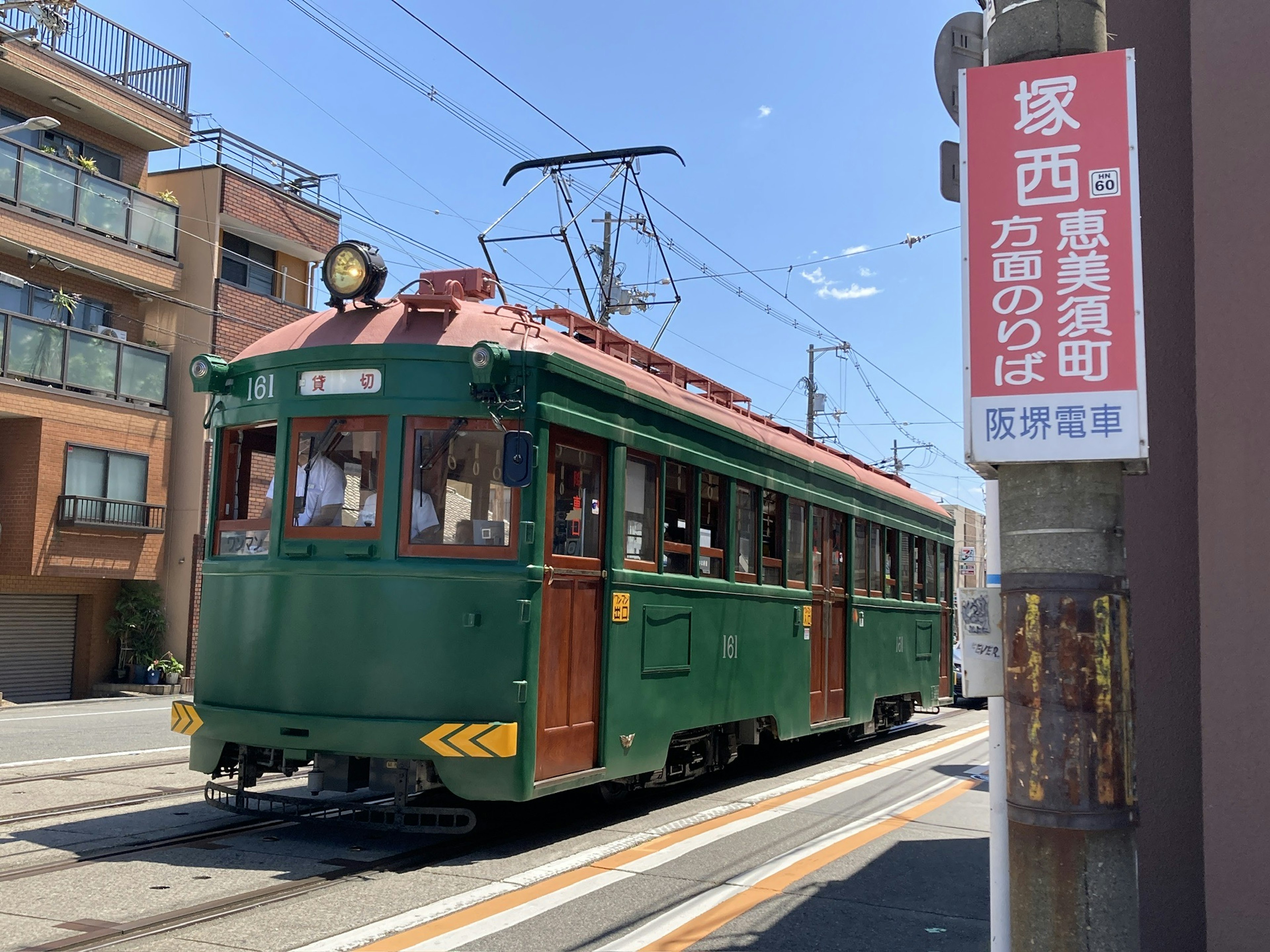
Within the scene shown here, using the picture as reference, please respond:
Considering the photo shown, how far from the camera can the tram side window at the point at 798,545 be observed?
427 inches

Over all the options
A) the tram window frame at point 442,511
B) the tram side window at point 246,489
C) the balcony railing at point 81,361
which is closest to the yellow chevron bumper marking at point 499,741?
the tram window frame at point 442,511

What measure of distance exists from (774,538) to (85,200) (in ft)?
57.2

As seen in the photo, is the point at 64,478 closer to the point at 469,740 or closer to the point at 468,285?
the point at 468,285

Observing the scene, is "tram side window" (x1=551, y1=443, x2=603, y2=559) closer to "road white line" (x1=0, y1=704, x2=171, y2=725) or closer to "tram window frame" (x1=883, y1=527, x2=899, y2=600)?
"tram window frame" (x1=883, y1=527, x2=899, y2=600)

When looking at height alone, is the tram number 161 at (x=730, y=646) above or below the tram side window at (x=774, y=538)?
below

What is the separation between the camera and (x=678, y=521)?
8.71 metres

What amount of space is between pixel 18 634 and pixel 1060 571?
22844 millimetres

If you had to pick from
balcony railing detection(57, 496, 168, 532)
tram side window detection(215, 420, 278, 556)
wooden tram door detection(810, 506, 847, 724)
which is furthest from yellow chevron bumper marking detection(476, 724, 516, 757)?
balcony railing detection(57, 496, 168, 532)

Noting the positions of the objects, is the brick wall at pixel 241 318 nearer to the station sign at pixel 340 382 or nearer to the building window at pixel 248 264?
the building window at pixel 248 264

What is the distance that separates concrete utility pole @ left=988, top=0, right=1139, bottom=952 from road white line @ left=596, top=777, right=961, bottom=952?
2428mm

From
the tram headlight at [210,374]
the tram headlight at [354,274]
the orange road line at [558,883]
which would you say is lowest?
the orange road line at [558,883]

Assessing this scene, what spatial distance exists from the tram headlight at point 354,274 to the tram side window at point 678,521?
242cm

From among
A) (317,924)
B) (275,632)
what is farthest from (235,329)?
(317,924)

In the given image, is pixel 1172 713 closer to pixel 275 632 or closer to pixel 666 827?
pixel 666 827
